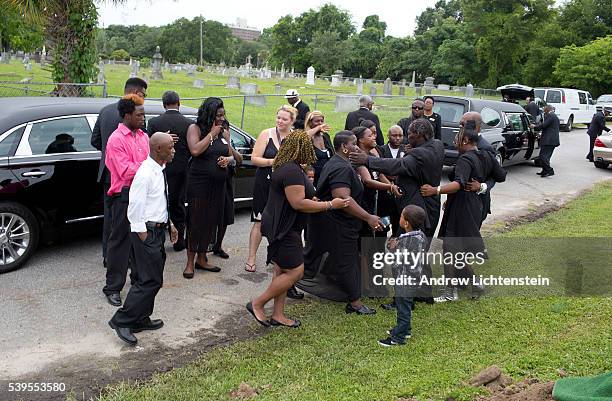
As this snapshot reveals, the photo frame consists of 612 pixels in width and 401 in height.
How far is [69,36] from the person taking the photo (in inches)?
531

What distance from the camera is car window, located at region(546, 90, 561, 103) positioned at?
88.8 ft

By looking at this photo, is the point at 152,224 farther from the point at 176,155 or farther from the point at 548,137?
the point at 548,137

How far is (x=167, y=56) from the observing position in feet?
307

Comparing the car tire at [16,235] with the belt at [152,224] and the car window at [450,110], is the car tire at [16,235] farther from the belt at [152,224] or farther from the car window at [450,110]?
the car window at [450,110]

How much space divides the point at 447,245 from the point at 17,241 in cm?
452

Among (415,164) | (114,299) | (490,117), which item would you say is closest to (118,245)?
(114,299)

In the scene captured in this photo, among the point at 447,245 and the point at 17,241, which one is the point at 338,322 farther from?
the point at 17,241

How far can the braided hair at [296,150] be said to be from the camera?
487 centimetres

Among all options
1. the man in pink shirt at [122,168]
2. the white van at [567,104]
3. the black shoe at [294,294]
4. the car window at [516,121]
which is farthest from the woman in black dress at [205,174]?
the white van at [567,104]

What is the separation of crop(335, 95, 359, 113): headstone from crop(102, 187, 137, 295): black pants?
19393 millimetres

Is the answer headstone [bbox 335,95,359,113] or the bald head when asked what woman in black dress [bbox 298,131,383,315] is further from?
headstone [bbox 335,95,359,113]

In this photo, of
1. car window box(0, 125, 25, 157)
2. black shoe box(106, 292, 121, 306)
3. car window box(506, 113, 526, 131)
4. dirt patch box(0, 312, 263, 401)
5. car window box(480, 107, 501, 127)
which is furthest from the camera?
car window box(506, 113, 526, 131)

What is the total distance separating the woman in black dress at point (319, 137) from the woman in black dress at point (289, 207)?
1.25 metres

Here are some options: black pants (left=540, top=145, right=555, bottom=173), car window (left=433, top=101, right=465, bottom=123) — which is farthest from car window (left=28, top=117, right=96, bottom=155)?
black pants (left=540, top=145, right=555, bottom=173)
